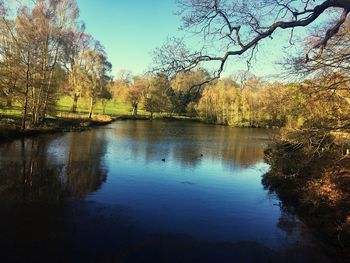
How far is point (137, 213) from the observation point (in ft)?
40.1

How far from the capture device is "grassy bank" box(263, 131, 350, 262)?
10117 mm

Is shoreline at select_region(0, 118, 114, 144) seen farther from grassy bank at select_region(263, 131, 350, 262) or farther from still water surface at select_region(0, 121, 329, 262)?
grassy bank at select_region(263, 131, 350, 262)

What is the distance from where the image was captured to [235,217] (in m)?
12.6

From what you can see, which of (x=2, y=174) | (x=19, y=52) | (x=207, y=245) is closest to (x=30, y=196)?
(x=2, y=174)

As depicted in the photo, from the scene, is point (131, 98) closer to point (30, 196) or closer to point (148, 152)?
point (148, 152)

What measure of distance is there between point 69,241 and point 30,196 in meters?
4.56

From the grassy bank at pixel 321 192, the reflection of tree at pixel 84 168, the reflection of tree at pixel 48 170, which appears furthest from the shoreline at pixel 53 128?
the grassy bank at pixel 321 192

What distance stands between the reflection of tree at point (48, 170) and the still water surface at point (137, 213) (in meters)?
0.04

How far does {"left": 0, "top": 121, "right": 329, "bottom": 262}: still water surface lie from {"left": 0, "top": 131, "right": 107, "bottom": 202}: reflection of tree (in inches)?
1.7

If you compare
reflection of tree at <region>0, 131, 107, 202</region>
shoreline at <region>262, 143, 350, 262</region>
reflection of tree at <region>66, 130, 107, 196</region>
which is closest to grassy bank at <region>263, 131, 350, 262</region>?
shoreline at <region>262, 143, 350, 262</region>

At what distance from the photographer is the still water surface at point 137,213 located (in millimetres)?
9156

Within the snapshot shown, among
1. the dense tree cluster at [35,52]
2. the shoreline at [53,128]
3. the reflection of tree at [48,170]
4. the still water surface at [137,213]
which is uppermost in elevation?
the dense tree cluster at [35,52]

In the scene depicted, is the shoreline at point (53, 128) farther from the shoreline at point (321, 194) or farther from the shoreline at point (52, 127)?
the shoreline at point (321, 194)

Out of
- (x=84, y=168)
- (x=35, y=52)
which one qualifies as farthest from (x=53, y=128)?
(x=84, y=168)
